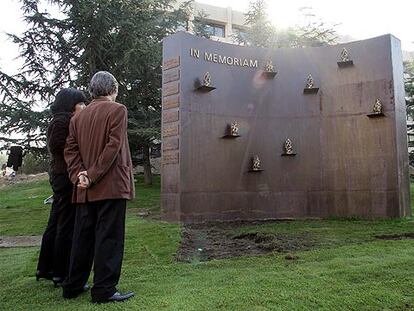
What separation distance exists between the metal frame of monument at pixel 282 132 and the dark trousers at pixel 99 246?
4.06m

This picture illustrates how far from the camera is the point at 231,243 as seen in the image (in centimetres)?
500

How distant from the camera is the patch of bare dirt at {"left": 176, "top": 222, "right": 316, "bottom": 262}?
426 cm

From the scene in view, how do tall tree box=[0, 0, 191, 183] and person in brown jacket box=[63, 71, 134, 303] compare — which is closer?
person in brown jacket box=[63, 71, 134, 303]

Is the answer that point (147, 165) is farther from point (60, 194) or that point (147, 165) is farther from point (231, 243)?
point (60, 194)

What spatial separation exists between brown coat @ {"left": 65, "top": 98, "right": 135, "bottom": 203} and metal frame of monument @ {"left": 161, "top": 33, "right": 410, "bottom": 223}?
13.2ft

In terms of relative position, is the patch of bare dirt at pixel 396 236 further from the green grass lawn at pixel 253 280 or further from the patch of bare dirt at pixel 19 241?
the patch of bare dirt at pixel 19 241

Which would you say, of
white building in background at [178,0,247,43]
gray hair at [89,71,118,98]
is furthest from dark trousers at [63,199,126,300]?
white building in background at [178,0,247,43]

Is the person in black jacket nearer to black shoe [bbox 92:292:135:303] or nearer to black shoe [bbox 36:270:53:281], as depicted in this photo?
black shoe [bbox 36:270:53:281]

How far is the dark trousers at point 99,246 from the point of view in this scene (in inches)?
99.7

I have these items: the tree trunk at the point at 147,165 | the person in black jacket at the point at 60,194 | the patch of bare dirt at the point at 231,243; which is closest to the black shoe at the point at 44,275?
the person in black jacket at the point at 60,194

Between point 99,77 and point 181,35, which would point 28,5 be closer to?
point 181,35

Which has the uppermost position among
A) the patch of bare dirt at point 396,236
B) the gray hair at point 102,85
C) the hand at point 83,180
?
the gray hair at point 102,85

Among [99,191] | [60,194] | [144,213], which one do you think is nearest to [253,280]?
[99,191]

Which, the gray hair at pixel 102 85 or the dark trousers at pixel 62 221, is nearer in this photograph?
the gray hair at pixel 102 85
